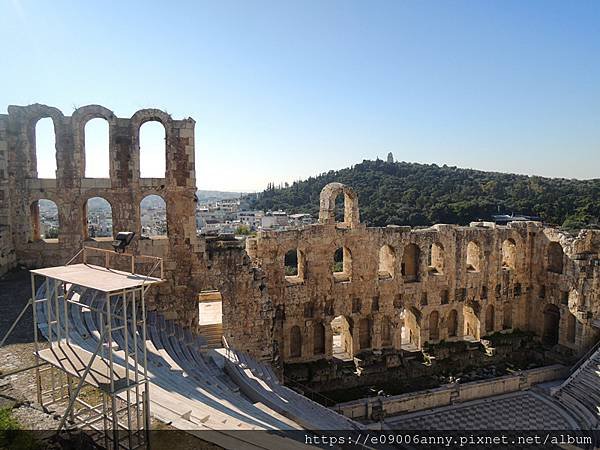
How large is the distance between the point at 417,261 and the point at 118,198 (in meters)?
15.2

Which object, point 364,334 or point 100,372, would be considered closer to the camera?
point 100,372

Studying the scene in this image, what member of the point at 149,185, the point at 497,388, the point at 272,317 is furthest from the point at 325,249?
the point at 497,388

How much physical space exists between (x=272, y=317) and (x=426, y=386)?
29.3 feet

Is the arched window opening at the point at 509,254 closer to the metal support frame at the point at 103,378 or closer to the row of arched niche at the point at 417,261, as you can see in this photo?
the row of arched niche at the point at 417,261

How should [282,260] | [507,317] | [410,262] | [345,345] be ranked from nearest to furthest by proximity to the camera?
1. [282,260]
2. [345,345]
3. [410,262]
4. [507,317]

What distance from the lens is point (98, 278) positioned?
7.01 meters

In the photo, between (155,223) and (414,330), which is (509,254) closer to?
(414,330)

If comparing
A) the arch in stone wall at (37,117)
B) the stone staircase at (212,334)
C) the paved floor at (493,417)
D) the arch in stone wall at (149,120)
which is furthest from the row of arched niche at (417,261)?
the arch in stone wall at (37,117)

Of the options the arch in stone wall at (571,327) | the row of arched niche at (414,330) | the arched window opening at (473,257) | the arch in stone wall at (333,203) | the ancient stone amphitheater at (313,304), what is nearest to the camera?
the ancient stone amphitheater at (313,304)

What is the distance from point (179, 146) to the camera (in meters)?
14.9

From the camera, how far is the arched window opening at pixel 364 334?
71.6 feet

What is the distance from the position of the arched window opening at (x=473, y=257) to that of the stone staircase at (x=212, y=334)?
14.7 metres

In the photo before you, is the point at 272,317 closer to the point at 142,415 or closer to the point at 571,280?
the point at 142,415

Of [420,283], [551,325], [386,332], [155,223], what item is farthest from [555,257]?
[155,223]
